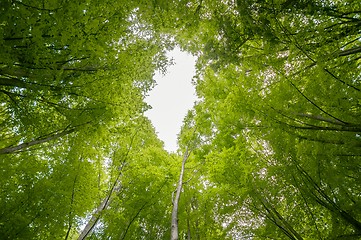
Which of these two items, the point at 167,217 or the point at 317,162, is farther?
the point at 167,217

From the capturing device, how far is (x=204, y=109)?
317 inches

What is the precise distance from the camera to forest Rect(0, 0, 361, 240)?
10.9ft

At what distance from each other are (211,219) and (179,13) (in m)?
6.06

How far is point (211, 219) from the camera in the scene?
707cm

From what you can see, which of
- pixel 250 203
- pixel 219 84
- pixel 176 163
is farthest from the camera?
pixel 176 163

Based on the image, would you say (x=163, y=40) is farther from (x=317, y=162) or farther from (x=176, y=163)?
(x=317, y=162)

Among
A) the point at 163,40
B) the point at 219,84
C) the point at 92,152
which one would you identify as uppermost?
the point at 163,40

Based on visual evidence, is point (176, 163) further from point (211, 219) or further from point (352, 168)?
point (352, 168)

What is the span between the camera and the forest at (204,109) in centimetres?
331

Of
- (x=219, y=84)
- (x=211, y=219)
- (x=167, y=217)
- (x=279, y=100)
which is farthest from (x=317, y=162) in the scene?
(x=167, y=217)

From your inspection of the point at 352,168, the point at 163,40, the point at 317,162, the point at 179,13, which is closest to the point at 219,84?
the point at 179,13

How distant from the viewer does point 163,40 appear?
22.9 feet

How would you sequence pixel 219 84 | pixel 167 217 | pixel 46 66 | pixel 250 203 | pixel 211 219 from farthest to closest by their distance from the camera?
pixel 167 217 → pixel 211 219 → pixel 219 84 → pixel 250 203 → pixel 46 66

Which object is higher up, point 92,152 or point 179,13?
point 179,13
